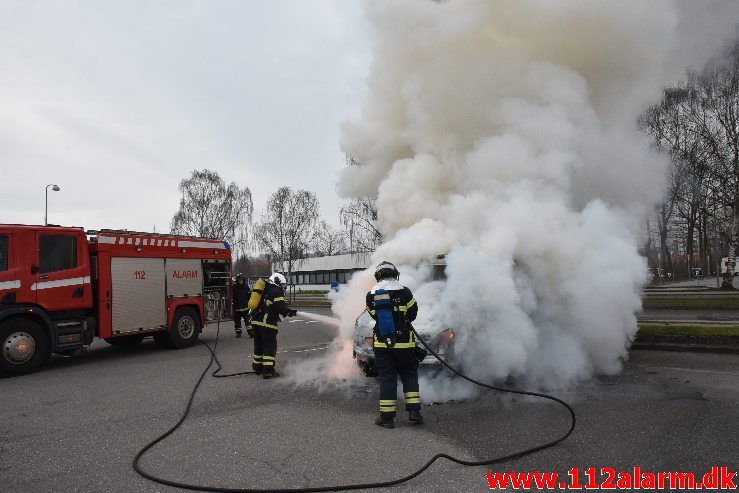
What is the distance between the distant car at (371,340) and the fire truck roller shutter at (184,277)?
220 inches

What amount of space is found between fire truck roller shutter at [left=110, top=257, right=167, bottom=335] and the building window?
30.3 inches

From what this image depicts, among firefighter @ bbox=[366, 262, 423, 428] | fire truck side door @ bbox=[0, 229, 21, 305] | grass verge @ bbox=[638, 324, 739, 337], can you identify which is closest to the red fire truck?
fire truck side door @ bbox=[0, 229, 21, 305]

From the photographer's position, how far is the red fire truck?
25.7 feet

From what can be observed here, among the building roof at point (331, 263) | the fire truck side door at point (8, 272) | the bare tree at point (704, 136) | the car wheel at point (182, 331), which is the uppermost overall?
the bare tree at point (704, 136)

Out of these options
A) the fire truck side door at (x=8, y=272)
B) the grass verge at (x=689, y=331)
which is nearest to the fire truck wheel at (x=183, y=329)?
the fire truck side door at (x=8, y=272)

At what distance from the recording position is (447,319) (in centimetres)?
612

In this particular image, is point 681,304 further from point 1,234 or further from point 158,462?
point 1,234

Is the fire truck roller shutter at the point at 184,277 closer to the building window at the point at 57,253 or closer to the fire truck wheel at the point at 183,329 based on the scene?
the fire truck wheel at the point at 183,329

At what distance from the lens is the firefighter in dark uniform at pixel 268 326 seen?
7.43 meters

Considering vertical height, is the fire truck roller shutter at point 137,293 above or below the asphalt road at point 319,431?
above

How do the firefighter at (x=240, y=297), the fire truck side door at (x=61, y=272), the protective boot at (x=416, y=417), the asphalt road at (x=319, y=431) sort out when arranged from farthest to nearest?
1. the firefighter at (x=240, y=297)
2. the fire truck side door at (x=61, y=272)
3. the protective boot at (x=416, y=417)
4. the asphalt road at (x=319, y=431)

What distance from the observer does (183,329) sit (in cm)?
1080

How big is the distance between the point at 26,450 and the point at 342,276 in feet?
141

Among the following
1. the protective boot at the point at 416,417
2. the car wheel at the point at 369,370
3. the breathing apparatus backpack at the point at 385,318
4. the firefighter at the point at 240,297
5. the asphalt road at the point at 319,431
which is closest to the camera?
the asphalt road at the point at 319,431
